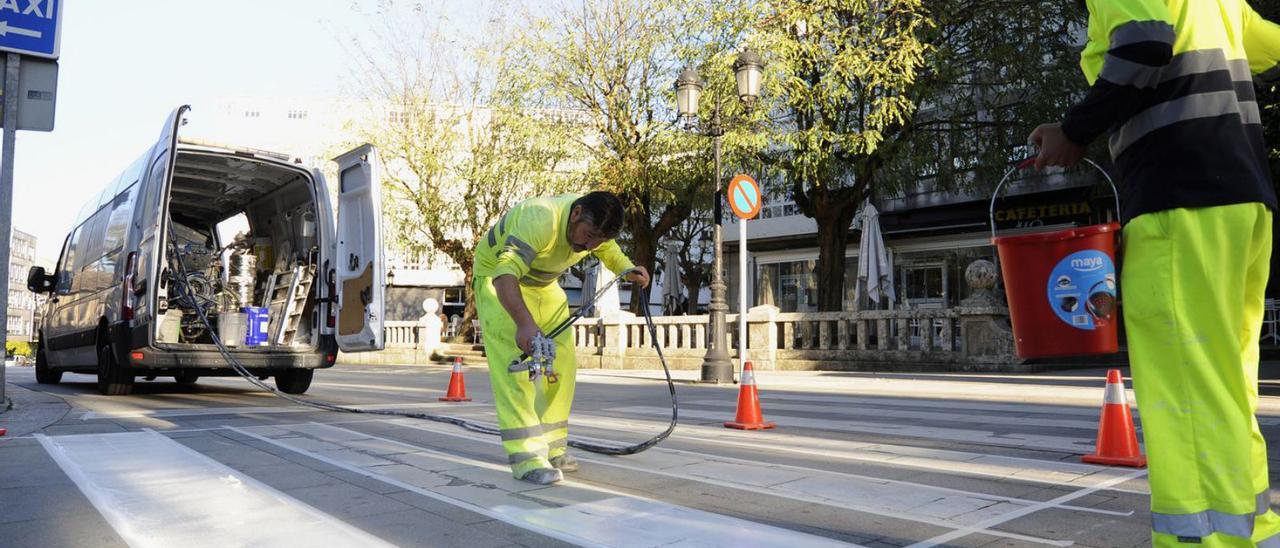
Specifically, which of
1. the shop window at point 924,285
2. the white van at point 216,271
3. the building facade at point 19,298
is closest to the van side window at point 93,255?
the white van at point 216,271

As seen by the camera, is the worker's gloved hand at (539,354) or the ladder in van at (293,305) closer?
the worker's gloved hand at (539,354)

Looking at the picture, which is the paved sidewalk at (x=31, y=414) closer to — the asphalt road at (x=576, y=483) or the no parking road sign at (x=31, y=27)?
the asphalt road at (x=576, y=483)

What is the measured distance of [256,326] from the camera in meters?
10.5

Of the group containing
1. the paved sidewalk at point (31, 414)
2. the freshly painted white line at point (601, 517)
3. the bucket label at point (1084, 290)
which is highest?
the bucket label at point (1084, 290)

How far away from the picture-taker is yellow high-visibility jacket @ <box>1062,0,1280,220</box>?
7.48 feet

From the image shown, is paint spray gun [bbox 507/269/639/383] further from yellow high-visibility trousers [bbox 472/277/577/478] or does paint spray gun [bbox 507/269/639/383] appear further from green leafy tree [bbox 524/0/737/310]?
green leafy tree [bbox 524/0/737/310]

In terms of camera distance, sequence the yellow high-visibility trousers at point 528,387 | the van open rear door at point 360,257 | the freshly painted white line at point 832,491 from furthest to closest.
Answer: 1. the van open rear door at point 360,257
2. the yellow high-visibility trousers at point 528,387
3. the freshly painted white line at point 832,491

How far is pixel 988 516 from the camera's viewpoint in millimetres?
3617

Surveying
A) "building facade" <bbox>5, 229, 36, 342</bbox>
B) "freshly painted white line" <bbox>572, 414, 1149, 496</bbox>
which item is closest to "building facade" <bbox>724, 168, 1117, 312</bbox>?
"freshly painted white line" <bbox>572, 414, 1149, 496</bbox>

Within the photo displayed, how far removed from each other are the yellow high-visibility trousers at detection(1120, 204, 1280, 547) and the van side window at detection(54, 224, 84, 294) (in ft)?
41.8

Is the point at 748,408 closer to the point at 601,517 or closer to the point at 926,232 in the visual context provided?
the point at 601,517

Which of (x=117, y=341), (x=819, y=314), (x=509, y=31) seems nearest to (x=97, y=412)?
(x=117, y=341)

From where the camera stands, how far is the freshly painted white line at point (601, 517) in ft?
10.5

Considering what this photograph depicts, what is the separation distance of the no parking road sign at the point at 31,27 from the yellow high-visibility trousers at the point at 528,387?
534cm
